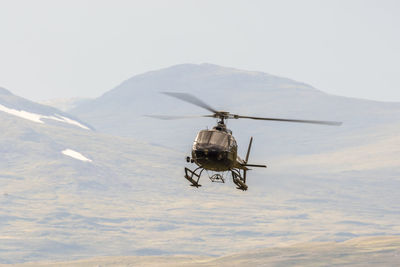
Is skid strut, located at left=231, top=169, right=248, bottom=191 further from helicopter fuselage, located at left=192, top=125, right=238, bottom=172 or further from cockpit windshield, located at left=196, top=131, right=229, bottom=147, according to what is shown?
cockpit windshield, located at left=196, top=131, right=229, bottom=147

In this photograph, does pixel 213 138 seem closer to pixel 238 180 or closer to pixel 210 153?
pixel 210 153

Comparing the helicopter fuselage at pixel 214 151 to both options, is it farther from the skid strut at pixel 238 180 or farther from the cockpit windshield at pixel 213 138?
the skid strut at pixel 238 180

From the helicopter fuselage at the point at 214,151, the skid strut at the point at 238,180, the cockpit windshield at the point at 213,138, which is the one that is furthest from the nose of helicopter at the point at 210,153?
the skid strut at the point at 238,180

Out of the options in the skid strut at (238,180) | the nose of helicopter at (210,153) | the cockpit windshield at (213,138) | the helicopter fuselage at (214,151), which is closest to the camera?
the nose of helicopter at (210,153)

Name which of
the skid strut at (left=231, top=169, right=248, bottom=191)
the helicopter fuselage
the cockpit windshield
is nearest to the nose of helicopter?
the helicopter fuselage

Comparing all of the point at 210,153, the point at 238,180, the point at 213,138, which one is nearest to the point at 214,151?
the point at 210,153

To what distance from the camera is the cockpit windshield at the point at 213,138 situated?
6744cm

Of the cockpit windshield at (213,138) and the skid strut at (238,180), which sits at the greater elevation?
the cockpit windshield at (213,138)

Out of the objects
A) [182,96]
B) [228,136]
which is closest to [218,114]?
[228,136]

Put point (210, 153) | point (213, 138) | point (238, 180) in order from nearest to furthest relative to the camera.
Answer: point (210, 153), point (213, 138), point (238, 180)

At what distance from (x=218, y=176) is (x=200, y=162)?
8.00ft

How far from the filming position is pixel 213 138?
222 feet

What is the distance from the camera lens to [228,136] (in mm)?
68688

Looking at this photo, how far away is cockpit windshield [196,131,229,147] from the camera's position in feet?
221
